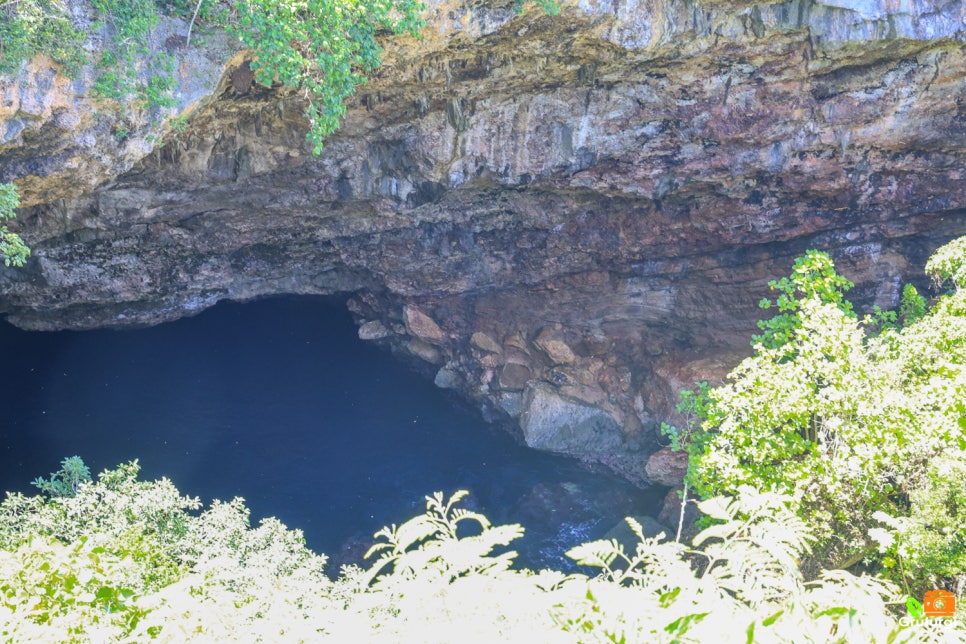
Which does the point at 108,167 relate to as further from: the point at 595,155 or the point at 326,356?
the point at 326,356

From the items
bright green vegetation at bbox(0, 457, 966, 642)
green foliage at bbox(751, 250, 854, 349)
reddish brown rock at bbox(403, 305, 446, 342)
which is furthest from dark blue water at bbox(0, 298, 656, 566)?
bright green vegetation at bbox(0, 457, 966, 642)

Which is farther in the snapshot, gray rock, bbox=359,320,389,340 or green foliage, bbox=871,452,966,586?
gray rock, bbox=359,320,389,340

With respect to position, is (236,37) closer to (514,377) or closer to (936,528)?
(936,528)

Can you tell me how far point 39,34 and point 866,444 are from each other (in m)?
13.2

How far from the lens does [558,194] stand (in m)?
19.8

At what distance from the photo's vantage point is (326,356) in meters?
27.3

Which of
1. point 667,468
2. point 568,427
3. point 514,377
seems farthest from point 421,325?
point 667,468

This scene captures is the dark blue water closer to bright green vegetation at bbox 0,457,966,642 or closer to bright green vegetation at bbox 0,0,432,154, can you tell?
bright green vegetation at bbox 0,0,432,154

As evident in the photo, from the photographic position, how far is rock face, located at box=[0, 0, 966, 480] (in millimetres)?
13758

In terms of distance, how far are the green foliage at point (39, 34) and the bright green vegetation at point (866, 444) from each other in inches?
447

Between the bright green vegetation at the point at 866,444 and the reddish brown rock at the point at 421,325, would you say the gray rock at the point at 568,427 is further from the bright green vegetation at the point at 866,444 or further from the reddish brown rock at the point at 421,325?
the bright green vegetation at the point at 866,444

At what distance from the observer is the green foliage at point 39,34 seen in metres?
9.92

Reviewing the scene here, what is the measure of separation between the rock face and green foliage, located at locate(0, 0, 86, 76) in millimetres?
499

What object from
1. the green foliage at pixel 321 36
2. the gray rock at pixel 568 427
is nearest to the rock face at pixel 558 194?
the gray rock at pixel 568 427
